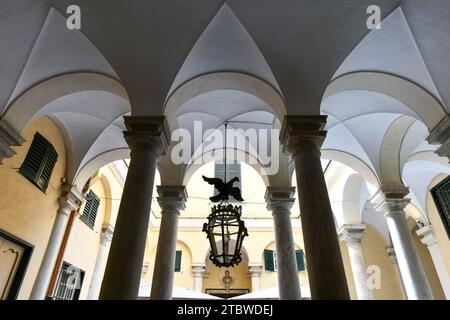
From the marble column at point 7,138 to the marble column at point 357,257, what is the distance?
913cm

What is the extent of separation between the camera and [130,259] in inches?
136

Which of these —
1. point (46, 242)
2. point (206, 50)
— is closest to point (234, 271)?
point (46, 242)

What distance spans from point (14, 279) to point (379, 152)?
8.53 metres

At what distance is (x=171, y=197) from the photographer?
21.7ft

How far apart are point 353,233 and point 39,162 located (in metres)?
9.13

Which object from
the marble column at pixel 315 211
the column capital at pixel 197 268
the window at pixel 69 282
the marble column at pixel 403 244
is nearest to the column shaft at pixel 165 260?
the marble column at pixel 315 211

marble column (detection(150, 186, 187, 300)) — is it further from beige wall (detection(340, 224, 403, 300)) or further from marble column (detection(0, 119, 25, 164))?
beige wall (detection(340, 224, 403, 300))

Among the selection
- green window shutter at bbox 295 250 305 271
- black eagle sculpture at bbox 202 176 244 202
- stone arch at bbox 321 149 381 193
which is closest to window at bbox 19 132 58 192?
black eagle sculpture at bbox 202 176 244 202

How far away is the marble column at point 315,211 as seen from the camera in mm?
3369

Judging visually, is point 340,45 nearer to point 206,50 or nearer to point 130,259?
point 206,50

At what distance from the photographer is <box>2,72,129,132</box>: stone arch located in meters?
5.04

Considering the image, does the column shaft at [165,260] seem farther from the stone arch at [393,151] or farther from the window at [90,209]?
the stone arch at [393,151]
